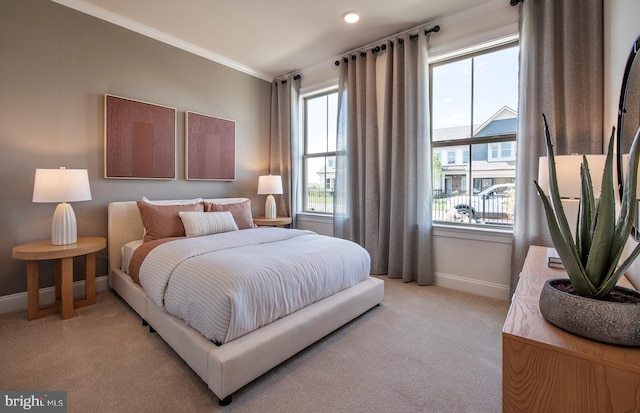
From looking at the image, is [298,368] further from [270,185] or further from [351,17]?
[351,17]

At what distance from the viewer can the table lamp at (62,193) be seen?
7.86 feet

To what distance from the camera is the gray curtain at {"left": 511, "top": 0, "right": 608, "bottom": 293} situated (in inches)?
91.3

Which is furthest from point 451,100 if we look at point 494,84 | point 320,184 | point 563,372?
point 563,372

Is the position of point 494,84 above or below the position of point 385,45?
below

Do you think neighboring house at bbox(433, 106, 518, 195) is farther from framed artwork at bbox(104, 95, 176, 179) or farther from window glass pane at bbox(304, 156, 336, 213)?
framed artwork at bbox(104, 95, 176, 179)

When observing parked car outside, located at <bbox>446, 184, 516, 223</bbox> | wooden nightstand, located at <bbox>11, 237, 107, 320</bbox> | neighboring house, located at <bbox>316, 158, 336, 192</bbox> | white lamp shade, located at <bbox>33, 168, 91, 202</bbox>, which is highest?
neighboring house, located at <bbox>316, 158, 336, 192</bbox>

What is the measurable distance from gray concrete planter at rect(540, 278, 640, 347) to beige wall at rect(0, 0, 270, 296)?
3.83m

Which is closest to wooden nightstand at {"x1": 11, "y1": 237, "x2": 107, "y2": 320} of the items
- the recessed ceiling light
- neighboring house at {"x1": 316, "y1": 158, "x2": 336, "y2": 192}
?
neighboring house at {"x1": 316, "y1": 158, "x2": 336, "y2": 192}

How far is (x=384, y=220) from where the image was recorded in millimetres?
3590

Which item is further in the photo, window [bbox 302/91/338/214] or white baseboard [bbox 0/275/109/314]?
window [bbox 302/91/338/214]

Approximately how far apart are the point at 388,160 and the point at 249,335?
2.65 metres

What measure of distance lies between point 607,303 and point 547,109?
2.37m

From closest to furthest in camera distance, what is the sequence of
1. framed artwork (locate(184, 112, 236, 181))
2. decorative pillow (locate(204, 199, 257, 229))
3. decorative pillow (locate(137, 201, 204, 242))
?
decorative pillow (locate(137, 201, 204, 242)), decorative pillow (locate(204, 199, 257, 229)), framed artwork (locate(184, 112, 236, 181))

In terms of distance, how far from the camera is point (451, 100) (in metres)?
3.34
